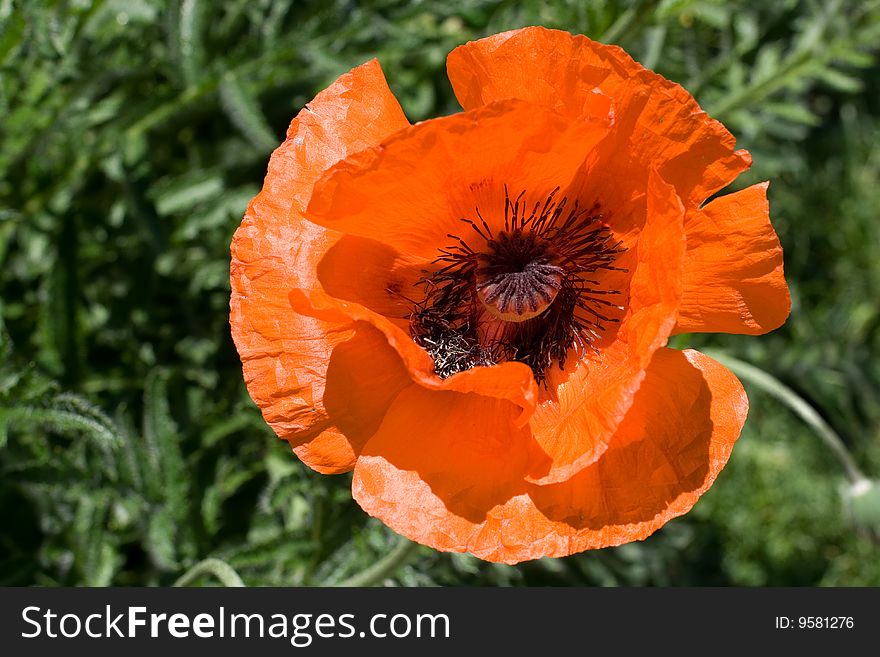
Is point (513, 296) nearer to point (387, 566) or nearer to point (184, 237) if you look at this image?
point (387, 566)

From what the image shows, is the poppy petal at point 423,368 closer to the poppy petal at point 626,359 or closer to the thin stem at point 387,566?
the poppy petal at point 626,359

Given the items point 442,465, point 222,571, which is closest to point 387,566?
point 222,571

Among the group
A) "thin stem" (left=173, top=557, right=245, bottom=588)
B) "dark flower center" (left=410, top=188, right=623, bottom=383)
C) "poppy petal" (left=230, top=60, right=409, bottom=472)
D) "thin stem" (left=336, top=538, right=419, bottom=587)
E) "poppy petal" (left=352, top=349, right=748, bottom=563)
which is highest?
"poppy petal" (left=230, top=60, right=409, bottom=472)

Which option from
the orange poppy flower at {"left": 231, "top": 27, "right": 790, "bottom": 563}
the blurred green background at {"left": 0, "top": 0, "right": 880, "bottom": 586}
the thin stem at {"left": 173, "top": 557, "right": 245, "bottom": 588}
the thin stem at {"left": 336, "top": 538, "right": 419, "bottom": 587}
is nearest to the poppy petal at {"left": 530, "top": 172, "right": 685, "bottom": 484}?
the orange poppy flower at {"left": 231, "top": 27, "right": 790, "bottom": 563}

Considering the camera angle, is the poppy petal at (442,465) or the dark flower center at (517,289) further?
the dark flower center at (517,289)

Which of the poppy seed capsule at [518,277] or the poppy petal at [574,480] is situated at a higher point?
the poppy seed capsule at [518,277]

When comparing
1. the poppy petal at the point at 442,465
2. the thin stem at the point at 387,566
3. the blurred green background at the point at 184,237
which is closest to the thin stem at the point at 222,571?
the blurred green background at the point at 184,237

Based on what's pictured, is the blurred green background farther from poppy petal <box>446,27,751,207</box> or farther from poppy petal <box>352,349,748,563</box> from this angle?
poppy petal <box>446,27,751,207</box>
